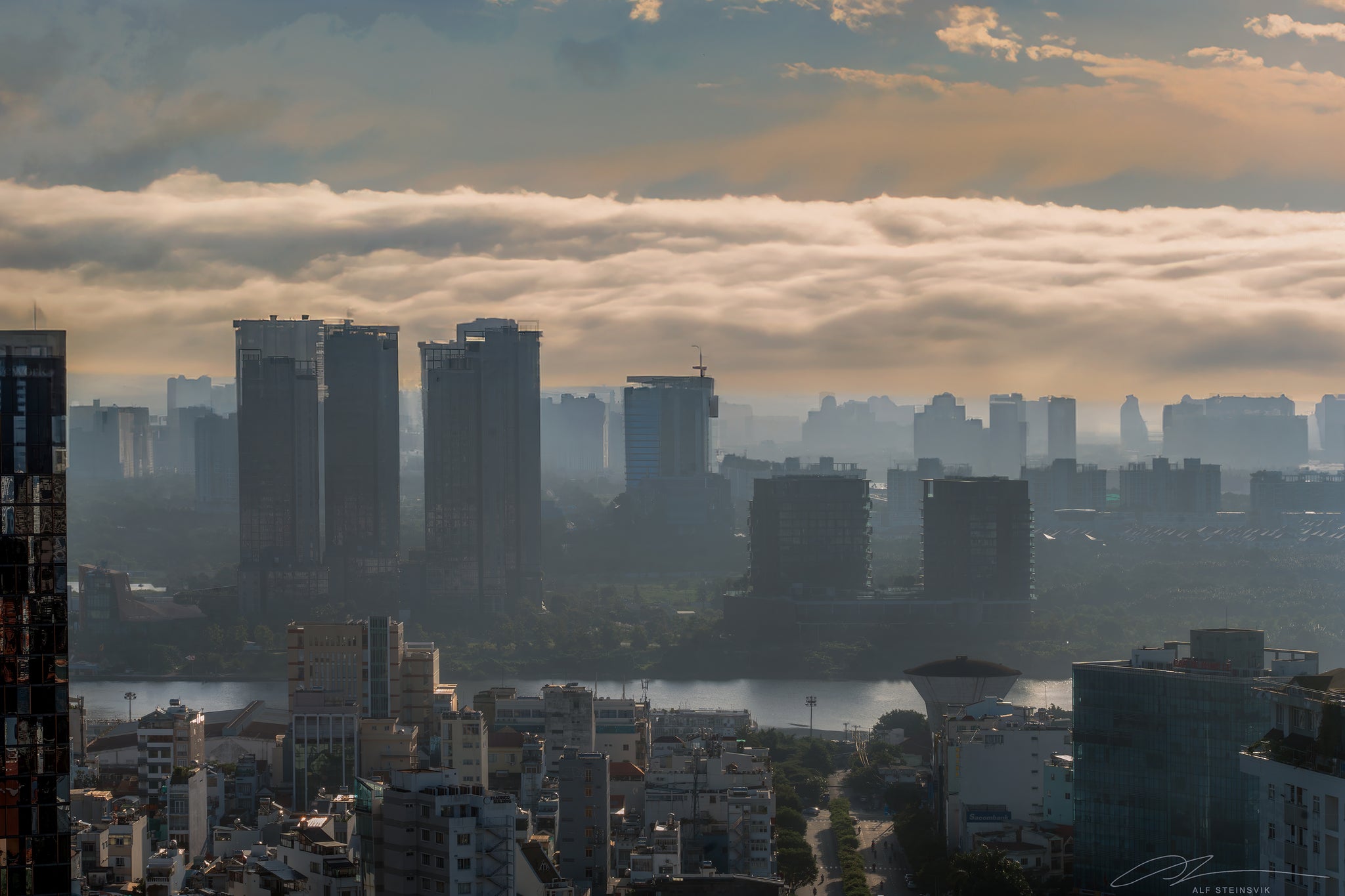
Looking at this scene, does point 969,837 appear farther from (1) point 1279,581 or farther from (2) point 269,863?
(1) point 1279,581

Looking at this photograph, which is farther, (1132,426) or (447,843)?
(1132,426)

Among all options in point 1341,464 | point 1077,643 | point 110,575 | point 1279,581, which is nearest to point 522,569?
point 110,575

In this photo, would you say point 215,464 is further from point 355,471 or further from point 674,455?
point 355,471

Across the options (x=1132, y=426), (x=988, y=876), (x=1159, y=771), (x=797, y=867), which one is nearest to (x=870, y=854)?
(x=797, y=867)

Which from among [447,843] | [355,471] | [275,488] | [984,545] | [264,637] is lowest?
[264,637]

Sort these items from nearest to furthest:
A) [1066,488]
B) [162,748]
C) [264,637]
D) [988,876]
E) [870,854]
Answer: [988,876]
[870,854]
[162,748]
[264,637]
[1066,488]

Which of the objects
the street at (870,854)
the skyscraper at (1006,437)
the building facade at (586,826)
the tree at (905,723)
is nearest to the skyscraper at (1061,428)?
the skyscraper at (1006,437)

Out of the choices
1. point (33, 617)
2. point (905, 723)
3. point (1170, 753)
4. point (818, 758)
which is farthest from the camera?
point (905, 723)
